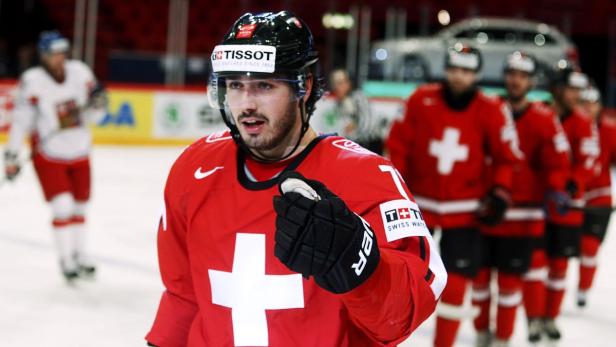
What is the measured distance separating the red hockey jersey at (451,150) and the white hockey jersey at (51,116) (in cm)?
209

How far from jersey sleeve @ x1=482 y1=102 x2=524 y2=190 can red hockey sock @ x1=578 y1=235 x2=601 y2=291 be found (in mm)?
1487

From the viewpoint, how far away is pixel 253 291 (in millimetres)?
1455

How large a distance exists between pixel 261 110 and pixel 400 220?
0.96 ft

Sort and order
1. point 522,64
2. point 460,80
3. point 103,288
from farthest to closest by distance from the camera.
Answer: point 103,288 < point 522,64 < point 460,80

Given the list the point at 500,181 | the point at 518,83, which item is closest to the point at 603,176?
the point at 518,83

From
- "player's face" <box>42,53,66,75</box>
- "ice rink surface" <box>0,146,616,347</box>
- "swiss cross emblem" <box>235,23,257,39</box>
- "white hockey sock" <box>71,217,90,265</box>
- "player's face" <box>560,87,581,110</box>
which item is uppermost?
"swiss cross emblem" <box>235,23,257,39</box>

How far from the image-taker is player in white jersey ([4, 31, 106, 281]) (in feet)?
15.8

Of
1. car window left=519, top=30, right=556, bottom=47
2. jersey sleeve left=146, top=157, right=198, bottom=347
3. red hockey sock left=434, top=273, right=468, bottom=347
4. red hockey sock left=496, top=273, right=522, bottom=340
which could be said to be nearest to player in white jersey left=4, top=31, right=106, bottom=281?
red hockey sock left=434, top=273, right=468, bottom=347

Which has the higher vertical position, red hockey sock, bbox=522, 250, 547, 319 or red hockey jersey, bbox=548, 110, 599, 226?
red hockey jersey, bbox=548, 110, 599, 226

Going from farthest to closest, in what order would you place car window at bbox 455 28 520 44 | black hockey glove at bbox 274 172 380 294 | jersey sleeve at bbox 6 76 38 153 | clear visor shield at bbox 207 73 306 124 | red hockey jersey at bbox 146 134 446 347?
car window at bbox 455 28 520 44
jersey sleeve at bbox 6 76 38 153
clear visor shield at bbox 207 73 306 124
red hockey jersey at bbox 146 134 446 347
black hockey glove at bbox 274 172 380 294

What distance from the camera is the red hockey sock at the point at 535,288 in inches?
157

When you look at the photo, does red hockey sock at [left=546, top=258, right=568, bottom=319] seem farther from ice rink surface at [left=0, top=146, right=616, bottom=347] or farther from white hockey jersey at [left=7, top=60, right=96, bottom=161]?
white hockey jersey at [left=7, top=60, right=96, bottom=161]

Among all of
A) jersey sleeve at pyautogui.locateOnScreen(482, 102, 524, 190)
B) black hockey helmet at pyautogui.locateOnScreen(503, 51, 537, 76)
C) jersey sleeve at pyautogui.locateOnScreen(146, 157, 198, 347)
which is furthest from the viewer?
black hockey helmet at pyautogui.locateOnScreen(503, 51, 537, 76)

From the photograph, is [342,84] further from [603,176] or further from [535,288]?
[535,288]
